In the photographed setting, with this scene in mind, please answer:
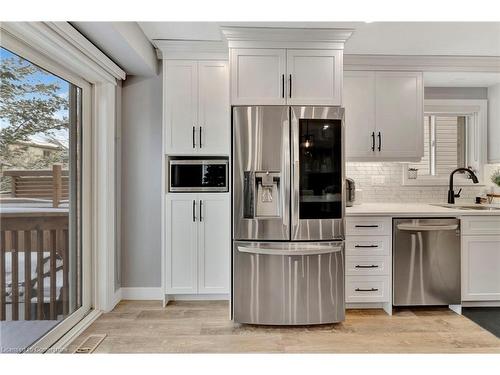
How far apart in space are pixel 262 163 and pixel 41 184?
1539mm

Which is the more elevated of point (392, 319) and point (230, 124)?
point (230, 124)

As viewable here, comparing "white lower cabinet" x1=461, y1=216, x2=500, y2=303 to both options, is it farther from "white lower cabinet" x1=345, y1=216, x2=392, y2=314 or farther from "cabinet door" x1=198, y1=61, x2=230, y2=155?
"cabinet door" x1=198, y1=61, x2=230, y2=155

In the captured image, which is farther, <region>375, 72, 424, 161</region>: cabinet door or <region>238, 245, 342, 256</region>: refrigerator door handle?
<region>375, 72, 424, 161</region>: cabinet door

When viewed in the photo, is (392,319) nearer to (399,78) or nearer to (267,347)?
(267,347)

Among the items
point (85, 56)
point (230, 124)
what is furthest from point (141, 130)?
point (230, 124)

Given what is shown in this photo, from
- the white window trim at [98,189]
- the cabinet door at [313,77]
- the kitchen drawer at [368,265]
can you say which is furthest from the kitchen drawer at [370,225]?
the white window trim at [98,189]

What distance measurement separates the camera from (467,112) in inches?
134

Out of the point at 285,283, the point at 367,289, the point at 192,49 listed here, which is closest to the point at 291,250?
the point at 285,283

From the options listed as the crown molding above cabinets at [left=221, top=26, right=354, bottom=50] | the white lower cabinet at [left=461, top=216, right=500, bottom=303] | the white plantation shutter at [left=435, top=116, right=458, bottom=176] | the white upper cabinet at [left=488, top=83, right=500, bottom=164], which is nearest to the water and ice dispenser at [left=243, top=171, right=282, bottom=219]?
the crown molding above cabinets at [left=221, top=26, right=354, bottom=50]

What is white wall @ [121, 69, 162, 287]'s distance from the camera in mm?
3062

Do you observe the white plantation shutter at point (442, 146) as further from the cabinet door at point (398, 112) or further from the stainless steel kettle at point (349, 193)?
the stainless steel kettle at point (349, 193)

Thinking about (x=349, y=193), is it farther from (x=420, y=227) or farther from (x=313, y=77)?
(x=313, y=77)

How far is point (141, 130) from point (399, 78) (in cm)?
255

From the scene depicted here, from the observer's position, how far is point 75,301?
2562 mm
